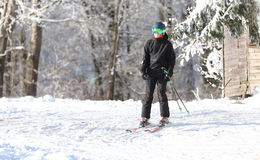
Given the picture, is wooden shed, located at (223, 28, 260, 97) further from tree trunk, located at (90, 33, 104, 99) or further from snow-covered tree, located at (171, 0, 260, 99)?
tree trunk, located at (90, 33, 104, 99)

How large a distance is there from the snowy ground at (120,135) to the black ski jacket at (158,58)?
3.31ft

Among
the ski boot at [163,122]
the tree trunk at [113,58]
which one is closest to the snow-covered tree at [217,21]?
the ski boot at [163,122]

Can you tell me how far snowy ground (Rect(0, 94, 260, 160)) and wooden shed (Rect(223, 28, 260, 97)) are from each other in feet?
13.8

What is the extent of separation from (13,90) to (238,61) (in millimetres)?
16236

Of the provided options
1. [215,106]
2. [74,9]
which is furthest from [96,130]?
[74,9]

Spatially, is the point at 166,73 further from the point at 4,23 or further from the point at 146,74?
the point at 4,23

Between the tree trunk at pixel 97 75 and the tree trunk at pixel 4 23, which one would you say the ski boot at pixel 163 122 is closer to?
the tree trunk at pixel 4 23

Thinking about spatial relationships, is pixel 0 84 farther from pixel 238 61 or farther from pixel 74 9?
pixel 238 61

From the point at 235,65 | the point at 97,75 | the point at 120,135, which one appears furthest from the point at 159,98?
the point at 97,75

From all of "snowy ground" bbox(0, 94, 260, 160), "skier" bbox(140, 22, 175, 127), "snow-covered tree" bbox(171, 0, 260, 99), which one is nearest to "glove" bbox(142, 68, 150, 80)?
"skier" bbox(140, 22, 175, 127)

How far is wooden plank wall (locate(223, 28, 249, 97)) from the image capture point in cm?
1376

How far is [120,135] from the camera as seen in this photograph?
6379 mm

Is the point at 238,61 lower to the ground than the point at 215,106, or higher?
higher

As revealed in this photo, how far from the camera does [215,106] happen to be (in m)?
9.80
